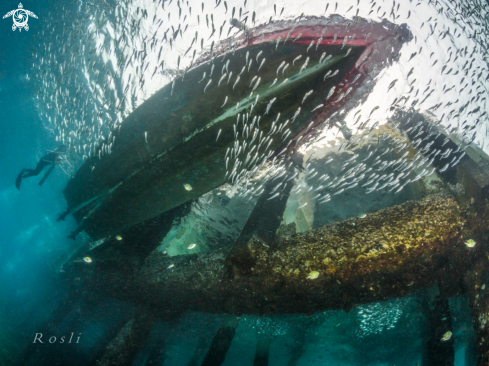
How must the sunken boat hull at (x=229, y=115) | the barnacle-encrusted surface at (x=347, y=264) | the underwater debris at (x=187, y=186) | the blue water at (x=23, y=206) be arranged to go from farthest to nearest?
1. the blue water at (x=23, y=206)
2. the underwater debris at (x=187, y=186)
3. the sunken boat hull at (x=229, y=115)
4. the barnacle-encrusted surface at (x=347, y=264)

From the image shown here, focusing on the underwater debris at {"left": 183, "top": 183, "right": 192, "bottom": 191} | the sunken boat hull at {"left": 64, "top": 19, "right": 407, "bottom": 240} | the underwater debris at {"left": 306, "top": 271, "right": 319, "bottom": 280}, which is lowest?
the underwater debris at {"left": 306, "top": 271, "right": 319, "bottom": 280}

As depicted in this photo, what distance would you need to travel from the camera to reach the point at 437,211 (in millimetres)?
3582

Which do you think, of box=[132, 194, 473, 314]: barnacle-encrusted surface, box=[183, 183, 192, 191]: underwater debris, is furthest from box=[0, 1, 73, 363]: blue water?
box=[132, 194, 473, 314]: barnacle-encrusted surface

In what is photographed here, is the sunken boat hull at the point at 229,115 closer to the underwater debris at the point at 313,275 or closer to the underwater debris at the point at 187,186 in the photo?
the underwater debris at the point at 187,186

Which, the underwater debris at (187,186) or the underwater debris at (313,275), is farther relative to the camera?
the underwater debris at (187,186)

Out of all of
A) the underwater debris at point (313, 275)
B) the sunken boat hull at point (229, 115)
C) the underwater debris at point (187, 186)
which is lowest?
the underwater debris at point (313, 275)

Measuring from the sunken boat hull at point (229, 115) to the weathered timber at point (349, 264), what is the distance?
2.08m

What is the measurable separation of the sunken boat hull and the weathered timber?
2076 mm

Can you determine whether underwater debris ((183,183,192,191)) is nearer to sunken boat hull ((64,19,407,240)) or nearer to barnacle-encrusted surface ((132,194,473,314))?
sunken boat hull ((64,19,407,240))

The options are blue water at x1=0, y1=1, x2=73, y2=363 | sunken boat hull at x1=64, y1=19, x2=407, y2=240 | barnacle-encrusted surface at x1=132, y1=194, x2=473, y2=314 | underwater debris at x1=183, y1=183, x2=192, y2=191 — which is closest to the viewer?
barnacle-encrusted surface at x1=132, y1=194, x2=473, y2=314

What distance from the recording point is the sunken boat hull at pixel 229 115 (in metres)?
3.95

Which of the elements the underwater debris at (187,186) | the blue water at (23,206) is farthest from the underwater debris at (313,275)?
the blue water at (23,206)

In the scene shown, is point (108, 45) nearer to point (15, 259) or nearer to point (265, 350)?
point (265, 350)

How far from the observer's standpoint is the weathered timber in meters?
3.05
